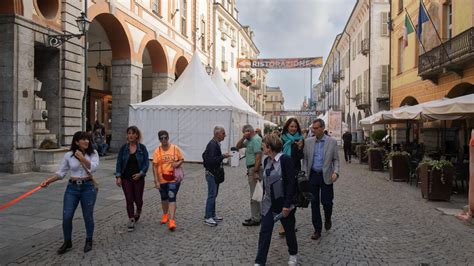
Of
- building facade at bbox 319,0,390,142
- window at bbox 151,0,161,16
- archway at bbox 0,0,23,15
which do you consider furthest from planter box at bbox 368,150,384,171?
window at bbox 151,0,161,16

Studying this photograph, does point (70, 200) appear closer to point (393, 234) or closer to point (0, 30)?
point (393, 234)

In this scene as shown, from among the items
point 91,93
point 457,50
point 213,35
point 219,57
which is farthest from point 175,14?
point 457,50

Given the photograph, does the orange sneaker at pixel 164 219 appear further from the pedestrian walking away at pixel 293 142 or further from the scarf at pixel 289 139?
the scarf at pixel 289 139

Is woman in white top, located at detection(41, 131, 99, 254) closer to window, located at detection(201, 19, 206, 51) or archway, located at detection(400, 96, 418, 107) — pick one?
archway, located at detection(400, 96, 418, 107)

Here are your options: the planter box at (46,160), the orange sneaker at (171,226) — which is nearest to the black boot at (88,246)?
the orange sneaker at (171,226)

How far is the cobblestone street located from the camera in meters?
4.73

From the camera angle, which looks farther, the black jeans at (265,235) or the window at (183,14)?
the window at (183,14)

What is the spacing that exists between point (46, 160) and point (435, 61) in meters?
15.0

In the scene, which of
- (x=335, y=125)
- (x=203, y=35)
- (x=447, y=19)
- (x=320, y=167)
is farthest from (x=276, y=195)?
(x=203, y=35)

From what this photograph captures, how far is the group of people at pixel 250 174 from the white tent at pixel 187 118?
31.3ft

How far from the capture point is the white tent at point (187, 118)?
52.8ft

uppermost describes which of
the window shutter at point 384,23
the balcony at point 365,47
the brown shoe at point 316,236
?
the window shutter at point 384,23

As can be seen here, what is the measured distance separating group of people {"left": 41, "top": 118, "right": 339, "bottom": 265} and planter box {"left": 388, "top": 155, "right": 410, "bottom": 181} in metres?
6.97

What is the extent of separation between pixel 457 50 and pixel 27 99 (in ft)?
47.8
